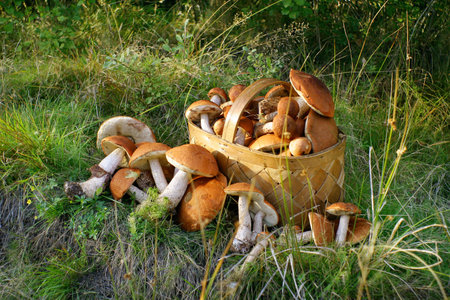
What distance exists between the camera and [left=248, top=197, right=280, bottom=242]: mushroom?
237 cm

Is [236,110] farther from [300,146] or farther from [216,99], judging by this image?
[216,99]

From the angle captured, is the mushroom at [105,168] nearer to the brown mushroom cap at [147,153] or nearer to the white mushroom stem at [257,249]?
the brown mushroom cap at [147,153]

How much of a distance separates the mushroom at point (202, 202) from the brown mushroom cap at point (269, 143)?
0.31 m

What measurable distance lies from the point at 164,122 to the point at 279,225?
163cm

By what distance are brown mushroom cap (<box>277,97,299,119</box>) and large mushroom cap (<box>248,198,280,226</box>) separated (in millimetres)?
593

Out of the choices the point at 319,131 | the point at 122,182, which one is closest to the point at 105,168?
the point at 122,182

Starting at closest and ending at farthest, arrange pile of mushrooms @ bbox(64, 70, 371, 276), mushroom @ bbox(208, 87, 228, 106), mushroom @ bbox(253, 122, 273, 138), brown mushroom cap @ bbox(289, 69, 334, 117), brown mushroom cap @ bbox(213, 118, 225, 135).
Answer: pile of mushrooms @ bbox(64, 70, 371, 276) → brown mushroom cap @ bbox(289, 69, 334, 117) → mushroom @ bbox(253, 122, 273, 138) → brown mushroom cap @ bbox(213, 118, 225, 135) → mushroom @ bbox(208, 87, 228, 106)

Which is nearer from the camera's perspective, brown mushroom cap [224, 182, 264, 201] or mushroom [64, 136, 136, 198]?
brown mushroom cap [224, 182, 264, 201]

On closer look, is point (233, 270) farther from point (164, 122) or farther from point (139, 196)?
point (164, 122)

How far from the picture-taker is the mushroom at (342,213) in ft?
7.22

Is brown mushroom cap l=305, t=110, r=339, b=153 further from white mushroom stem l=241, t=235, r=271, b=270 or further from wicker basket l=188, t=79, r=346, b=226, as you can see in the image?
white mushroom stem l=241, t=235, r=271, b=270

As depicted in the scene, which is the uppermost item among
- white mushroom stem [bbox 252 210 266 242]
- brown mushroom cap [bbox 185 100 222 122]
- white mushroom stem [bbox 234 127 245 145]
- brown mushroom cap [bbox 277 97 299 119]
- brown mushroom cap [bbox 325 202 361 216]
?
brown mushroom cap [bbox 277 97 299 119]

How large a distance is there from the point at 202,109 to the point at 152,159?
517mm

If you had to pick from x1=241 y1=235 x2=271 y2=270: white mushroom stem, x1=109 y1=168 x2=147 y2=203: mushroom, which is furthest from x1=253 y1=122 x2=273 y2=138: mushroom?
x1=109 y1=168 x2=147 y2=203: mushroom
